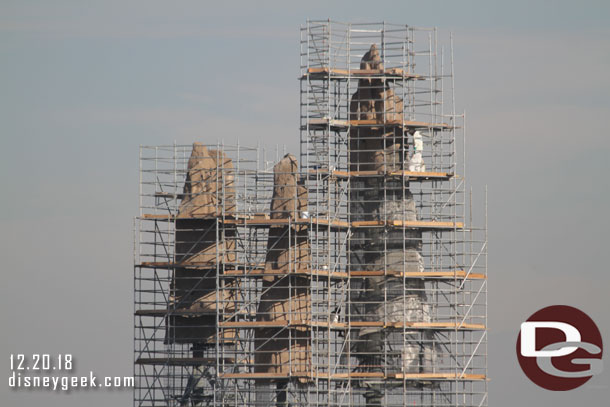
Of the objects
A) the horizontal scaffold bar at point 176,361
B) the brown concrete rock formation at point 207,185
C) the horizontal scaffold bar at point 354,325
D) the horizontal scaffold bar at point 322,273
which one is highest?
the brown concrete rock formation at point 207,185

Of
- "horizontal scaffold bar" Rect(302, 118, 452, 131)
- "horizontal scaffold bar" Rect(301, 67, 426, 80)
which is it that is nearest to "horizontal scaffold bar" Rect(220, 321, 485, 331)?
"horizontal scaffold bar" Rect(302, 118, 452, 131)

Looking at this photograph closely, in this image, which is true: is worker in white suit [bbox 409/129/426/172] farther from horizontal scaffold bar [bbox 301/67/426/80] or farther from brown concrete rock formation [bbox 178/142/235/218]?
brown concrete rock formation [bbox 178/142/235/218]

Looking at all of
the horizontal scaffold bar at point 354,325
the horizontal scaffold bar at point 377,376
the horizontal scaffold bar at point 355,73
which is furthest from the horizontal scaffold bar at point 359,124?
the horizontal scaffold bar at point 377,376

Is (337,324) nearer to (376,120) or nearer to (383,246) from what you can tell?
(383,246)

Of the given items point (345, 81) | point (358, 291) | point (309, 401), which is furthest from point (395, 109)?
point (309, 401)

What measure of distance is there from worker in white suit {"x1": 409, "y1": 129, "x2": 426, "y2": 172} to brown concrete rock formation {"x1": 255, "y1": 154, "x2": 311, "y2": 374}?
22.1 feet

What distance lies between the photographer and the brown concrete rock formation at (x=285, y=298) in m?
100

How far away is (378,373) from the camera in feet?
334

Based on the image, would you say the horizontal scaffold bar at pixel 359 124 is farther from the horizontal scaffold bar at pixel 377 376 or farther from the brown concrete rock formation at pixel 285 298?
the horizontal scaffold bar at pixel 377 376

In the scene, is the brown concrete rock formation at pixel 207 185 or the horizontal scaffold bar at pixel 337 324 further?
the brown concrete rock formation at pixel 207 185

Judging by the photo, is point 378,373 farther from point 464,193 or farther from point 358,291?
point 464,193

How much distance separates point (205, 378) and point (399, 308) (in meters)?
11.7

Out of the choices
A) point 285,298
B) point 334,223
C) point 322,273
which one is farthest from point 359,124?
point 285,298

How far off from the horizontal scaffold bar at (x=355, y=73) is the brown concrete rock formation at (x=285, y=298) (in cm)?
661
